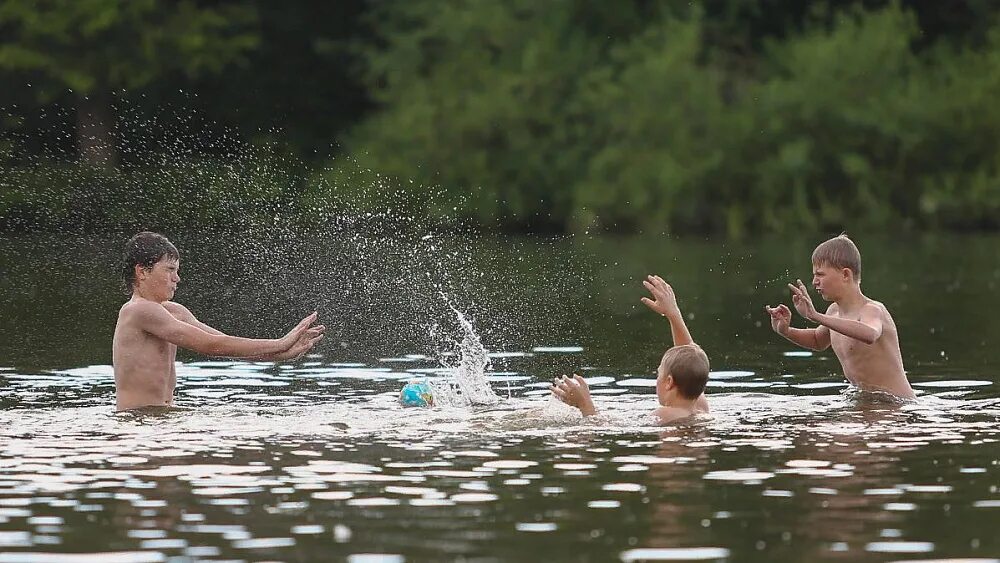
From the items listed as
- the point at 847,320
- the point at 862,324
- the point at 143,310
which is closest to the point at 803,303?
the point at 847,320

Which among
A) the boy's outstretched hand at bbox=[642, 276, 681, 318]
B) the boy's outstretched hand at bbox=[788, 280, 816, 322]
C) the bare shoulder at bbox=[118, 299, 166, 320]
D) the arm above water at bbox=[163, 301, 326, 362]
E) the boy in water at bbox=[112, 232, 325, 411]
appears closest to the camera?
the arm above water at bbox=[163, 301, 326, 362]

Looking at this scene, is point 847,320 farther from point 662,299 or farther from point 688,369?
point 688,369

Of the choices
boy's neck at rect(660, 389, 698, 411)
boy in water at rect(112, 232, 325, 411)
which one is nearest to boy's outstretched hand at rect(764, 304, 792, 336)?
boy's neck at rect(660, 389, 698, 411)

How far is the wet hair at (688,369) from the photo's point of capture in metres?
13.4

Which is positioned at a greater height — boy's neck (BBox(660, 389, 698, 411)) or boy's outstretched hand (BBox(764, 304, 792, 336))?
boy's outstretched hand (BBox(764, 304, 792, 336))

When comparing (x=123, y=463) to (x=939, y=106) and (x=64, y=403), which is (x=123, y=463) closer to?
(x=64, y=403)

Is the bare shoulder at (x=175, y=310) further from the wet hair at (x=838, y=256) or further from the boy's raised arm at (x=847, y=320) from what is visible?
the wet hair at (x=838, y=256)

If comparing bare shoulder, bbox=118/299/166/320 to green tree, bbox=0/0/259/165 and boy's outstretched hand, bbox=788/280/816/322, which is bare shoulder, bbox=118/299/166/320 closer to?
boy's outstretched hand, bbox=788/280/816/322

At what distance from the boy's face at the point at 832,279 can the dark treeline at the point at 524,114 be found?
109 feet

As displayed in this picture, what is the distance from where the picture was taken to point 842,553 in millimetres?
9000

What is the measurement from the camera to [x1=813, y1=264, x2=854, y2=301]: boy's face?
15.0 m

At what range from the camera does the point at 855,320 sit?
48.7ft

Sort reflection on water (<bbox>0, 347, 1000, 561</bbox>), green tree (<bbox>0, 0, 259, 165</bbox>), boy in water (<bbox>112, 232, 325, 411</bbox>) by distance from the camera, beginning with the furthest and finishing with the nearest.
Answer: green tree (<bbox>0, 0, 259, 165</bbox>) < boy in water (<bbox>112, 232, 325, 411</bbox>) < reflection on water (<bbox>0, 347, 1000, 561</bbox>)

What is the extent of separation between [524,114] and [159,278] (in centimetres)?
3941
